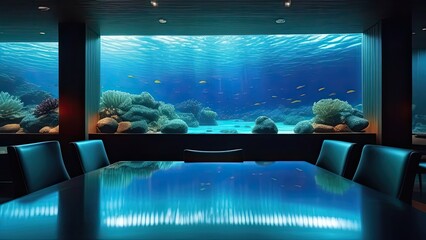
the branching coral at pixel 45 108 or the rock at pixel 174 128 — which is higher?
the branching coral at pixel 45 108

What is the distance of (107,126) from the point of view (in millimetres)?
4262

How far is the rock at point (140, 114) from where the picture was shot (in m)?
4.53

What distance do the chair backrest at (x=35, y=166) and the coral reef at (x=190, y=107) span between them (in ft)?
13.1

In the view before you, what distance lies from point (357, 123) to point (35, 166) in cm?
410

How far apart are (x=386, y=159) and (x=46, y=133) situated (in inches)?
168

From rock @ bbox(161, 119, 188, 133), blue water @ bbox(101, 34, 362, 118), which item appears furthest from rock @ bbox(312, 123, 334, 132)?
rock @ bbox(161, 119, 188, 133)

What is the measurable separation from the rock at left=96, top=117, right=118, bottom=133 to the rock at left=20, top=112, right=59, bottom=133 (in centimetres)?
79

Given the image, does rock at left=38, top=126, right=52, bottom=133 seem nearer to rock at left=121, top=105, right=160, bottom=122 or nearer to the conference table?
rock at left=121, top=105, right=160, bottom=122

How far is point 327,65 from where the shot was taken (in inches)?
230

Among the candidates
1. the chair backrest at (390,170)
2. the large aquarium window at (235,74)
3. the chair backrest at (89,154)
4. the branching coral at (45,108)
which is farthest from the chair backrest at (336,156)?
the branching coral at (45,108)

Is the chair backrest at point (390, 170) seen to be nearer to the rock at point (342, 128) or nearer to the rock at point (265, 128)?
the rock at point (265, 128)

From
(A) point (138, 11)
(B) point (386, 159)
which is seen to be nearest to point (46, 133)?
(A) point (138, 11)

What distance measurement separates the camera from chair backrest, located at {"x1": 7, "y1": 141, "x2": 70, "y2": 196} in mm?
1353

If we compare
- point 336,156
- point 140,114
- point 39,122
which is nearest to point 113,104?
point 140,114
